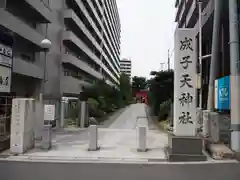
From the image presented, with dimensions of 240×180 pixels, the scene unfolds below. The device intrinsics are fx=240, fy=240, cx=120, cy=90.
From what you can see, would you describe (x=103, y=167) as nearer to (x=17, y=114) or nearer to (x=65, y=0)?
(x=17, y=114)

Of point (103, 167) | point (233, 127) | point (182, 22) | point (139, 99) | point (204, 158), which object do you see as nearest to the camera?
point (103, 167)

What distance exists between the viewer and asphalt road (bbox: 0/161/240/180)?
6.20m

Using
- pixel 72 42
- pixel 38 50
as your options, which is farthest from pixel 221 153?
pixel 72 42

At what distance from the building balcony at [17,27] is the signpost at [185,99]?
13.5 metres

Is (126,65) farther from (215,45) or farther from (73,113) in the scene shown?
(215,45)

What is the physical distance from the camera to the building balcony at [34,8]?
20281mm

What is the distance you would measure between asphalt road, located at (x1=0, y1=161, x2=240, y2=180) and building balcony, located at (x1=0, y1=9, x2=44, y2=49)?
12736 millimetres

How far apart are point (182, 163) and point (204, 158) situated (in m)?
0.86

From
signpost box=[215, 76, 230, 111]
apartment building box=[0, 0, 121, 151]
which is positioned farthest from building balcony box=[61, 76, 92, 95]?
signpost box=[215, 76, 230, 111]

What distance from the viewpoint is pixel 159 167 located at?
711 cm

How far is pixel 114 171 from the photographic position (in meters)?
6.73

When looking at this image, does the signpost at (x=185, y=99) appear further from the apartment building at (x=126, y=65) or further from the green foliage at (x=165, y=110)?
the apartment building at (x=126, y=65)

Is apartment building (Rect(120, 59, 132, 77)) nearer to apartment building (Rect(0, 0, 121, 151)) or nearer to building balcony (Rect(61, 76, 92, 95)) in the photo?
apartment building (Rect(0, 0, 121, 151))

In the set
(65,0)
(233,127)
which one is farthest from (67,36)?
(233,127)
